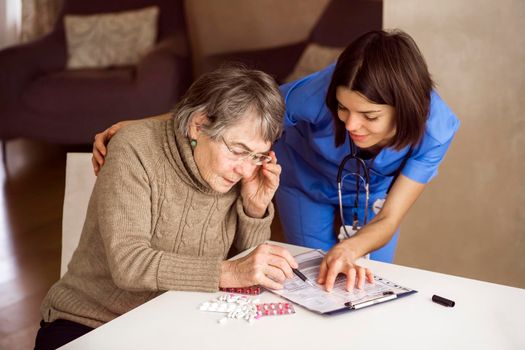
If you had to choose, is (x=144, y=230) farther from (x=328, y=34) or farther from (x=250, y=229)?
(x=328, y=34)

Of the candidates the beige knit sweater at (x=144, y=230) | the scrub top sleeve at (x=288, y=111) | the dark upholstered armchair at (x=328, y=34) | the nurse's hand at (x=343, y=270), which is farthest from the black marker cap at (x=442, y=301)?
the dark upholstered armchair at (x=328, y=34)

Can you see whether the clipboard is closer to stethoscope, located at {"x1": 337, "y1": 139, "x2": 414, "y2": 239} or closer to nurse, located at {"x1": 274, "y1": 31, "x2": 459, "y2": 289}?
nurse, located at {"x1": 274, "y1": 31, "x2": 459, "y2": 289}

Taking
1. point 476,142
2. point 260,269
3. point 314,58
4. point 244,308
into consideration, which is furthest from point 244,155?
point 314,58

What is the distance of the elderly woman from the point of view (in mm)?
1595

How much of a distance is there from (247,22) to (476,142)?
124cm

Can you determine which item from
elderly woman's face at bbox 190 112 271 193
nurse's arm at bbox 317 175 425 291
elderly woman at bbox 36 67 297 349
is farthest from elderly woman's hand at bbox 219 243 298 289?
elderly woman's face at bbox 190 112 271 193

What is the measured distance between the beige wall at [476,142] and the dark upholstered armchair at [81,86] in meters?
1.08

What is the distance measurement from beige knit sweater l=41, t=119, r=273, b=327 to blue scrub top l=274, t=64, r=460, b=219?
45cm

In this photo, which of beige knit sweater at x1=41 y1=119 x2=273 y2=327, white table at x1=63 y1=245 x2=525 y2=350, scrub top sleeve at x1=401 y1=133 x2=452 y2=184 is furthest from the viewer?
scrub top sleeve at x1=401 y1=133 x2=452 y2=184

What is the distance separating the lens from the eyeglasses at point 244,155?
5.60ft

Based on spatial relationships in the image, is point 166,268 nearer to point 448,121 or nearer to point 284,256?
point 284,256

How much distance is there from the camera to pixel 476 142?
9.82 ft

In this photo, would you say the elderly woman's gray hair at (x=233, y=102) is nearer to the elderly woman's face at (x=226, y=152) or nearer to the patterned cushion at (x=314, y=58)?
the elderly woman's face at (x=226, y=152)

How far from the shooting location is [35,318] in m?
3.00
